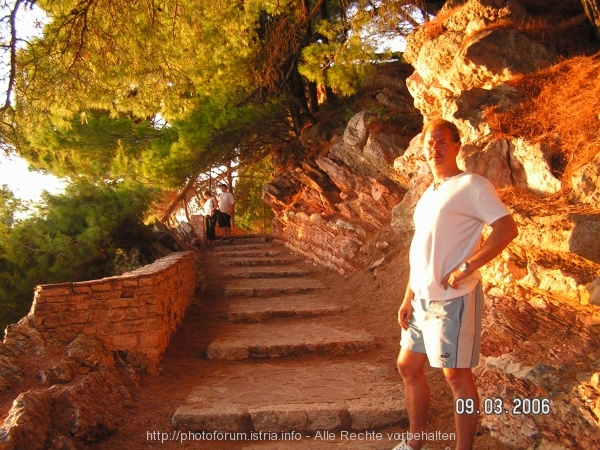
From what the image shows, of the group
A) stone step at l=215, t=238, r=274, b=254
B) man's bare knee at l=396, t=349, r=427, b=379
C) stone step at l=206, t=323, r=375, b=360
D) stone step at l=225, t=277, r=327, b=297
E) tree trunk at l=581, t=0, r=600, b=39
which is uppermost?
tree trunk at l=581, t=0, r=600, b=39

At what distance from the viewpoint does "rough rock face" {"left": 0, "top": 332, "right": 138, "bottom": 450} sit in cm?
324

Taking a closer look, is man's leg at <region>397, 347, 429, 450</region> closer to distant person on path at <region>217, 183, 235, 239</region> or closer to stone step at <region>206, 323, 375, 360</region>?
stone step at <region>206, 323, 375, 360</region>

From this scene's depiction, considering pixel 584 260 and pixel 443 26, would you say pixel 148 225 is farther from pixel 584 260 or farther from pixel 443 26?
pixel 584 260

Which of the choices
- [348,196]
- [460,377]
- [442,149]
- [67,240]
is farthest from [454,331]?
[348,196]

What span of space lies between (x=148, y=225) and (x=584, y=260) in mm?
7390

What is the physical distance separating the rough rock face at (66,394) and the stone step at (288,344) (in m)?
1.11

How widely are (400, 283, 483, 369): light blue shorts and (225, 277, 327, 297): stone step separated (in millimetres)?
5379

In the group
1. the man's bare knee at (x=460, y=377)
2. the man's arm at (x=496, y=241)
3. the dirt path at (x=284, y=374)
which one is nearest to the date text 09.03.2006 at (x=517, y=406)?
the dirt path at (x=284, y=374)

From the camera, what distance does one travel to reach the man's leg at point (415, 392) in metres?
2.91

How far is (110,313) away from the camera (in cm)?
470

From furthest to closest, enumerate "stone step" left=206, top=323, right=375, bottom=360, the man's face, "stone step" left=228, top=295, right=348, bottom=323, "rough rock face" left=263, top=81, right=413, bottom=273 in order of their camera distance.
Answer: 1. "rough rock face" left=263, top=81, right=413, bottom=273
2. "stone step" left=228, top=295, right=348, bottom=323
3. "stone step" left=206, top=323, right=375, bottom=360
4. the man's face

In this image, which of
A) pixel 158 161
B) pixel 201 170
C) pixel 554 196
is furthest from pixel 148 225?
pixel 554 196

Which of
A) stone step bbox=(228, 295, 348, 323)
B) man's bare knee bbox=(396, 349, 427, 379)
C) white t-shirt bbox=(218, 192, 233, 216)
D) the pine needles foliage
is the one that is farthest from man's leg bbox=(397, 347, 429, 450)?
white t-shirt bbox=(218, 192, 233, 216)

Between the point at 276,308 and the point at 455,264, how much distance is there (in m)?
4.46
